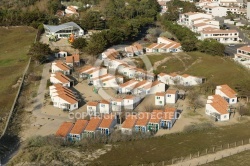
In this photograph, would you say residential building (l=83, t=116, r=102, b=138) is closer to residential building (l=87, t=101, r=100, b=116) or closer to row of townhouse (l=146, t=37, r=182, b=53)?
residential building (l=87, t=101, r=100, b=116)

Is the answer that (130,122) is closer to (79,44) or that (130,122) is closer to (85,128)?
(85,128)

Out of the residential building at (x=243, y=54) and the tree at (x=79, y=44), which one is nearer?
the residential building at (x=243, y=54)

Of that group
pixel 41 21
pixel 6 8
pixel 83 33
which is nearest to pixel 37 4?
pixel 6 8

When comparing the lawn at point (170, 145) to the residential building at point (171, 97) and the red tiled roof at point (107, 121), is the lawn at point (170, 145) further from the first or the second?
the residential building at point (171, 97)

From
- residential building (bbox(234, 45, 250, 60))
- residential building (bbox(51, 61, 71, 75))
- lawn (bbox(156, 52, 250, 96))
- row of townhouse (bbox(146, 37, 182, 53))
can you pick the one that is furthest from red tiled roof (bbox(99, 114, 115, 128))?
residential building (bbox(234, 45, 250, 60))

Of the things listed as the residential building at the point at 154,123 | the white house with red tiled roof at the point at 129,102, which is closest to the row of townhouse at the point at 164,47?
the white house with red tiled roof at the point at 129,102

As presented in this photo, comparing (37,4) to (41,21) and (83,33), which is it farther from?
(83,33)
